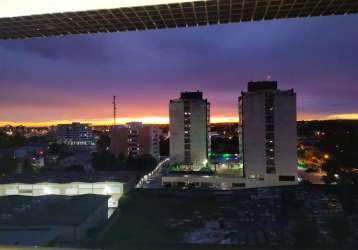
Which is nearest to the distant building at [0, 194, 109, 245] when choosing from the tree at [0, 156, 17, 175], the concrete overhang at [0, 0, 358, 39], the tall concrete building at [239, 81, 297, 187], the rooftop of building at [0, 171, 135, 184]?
the rooftop of building at [0, 171, 135, 184]

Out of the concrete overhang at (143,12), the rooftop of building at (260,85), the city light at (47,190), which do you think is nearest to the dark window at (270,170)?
the rooftop of building at (260,85)

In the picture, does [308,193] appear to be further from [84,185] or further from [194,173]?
[194,173]

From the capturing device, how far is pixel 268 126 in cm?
1895

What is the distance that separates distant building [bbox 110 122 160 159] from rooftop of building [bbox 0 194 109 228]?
70.9ft

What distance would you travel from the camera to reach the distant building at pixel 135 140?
106 ft

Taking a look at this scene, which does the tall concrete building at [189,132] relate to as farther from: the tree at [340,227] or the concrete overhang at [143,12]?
the concrete overhang at [143,12]

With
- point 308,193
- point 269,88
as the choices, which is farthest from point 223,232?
point 269,88

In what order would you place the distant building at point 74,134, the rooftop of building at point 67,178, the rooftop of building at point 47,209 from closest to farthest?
Result: the rooftop of building at point 47,209, the rooftop of building at point 67,178, the distant building at point 74,134

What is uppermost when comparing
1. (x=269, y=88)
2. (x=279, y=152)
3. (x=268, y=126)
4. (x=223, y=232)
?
(x=269, y=88)

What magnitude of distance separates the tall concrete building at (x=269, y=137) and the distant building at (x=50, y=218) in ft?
35.1

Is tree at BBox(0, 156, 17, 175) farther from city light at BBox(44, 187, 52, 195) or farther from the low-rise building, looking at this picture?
city light at BBox(44, 187, 52, 195)

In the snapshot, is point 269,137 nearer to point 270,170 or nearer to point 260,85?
point 270,170

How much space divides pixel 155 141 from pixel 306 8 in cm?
3235

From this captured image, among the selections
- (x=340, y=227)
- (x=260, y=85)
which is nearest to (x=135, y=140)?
(x=260, y=85)
